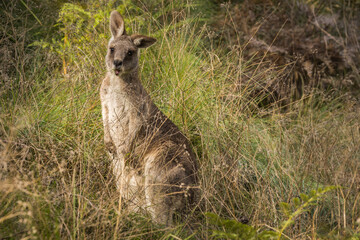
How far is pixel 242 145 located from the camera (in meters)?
4.79

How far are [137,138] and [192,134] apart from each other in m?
0.72

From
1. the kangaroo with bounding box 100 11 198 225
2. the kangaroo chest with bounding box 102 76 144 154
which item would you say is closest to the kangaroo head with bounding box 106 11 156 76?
the kangaroo with bounding box 100 11 198 225

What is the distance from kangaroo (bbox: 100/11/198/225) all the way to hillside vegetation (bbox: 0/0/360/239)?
0.16 meters

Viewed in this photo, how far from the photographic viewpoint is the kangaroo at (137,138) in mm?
3832

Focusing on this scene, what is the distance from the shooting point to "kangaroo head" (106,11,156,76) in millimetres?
4188

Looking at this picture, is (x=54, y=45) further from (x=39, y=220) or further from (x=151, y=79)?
(x=39, y=220)

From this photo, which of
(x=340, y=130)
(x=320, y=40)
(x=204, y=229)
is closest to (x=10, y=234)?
(x=204, y=229)

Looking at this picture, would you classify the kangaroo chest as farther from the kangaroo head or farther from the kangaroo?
the kangaroo head

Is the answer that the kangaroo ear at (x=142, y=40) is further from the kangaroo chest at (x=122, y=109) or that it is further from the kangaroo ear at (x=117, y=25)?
the kangaroo chest at (x=122, y=109)

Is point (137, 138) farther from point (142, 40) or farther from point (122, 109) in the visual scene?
point (142, 40)

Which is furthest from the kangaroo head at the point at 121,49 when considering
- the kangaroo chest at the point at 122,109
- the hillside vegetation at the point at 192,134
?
the hillside vegetation at the point at 192,134

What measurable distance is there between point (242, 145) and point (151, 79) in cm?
136

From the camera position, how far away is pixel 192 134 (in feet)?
15.5

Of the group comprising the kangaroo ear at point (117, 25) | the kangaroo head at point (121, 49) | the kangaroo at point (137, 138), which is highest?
the kangaroo ear at point (117, 25)
